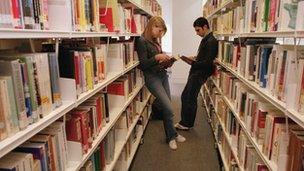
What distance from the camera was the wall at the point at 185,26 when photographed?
744 cm

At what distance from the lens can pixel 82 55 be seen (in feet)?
5.21

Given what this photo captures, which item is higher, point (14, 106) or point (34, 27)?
point (34, 27)

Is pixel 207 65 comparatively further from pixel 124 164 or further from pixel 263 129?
pixel 263 129

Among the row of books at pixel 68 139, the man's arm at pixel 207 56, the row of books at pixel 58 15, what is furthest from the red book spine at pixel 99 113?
the man's arm at pixel 207 56

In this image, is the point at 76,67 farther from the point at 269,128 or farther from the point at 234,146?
the point at 234,146

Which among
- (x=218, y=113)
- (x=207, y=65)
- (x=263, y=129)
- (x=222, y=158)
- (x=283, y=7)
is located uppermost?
(x=283, y=7)

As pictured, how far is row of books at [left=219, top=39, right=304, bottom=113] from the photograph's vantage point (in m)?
1.26

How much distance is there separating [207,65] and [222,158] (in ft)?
4.21

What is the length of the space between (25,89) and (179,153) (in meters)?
2.61

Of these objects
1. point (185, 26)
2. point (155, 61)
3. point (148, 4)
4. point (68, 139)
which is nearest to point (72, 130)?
point (68, 139)

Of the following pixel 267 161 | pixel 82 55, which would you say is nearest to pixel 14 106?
pixel 82 55

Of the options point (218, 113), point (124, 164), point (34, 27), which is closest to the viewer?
point (34, 27)

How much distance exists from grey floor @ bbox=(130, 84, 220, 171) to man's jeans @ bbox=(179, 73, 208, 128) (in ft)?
0.61

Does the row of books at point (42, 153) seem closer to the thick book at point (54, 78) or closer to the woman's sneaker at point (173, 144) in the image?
the thick book at point (54, 78)
